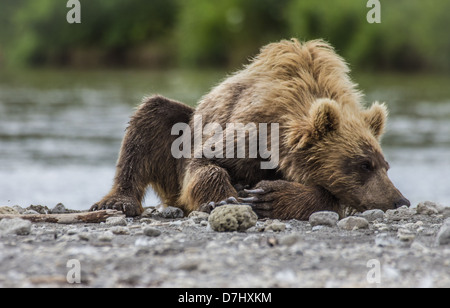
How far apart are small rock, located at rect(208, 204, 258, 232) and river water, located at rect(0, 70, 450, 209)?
2.58 m

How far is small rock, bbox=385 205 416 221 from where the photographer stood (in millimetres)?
6233

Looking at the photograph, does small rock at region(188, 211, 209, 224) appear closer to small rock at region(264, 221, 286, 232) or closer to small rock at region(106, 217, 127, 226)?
small rock at region(106, 217, 127, 226)

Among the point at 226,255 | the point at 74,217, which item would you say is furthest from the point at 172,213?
the point at 226,255

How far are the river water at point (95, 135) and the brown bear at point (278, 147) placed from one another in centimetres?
99

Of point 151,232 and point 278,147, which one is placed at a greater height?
point 278,147

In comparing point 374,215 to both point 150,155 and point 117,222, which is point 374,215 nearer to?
point 117,222

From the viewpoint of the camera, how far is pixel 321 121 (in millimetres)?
6199

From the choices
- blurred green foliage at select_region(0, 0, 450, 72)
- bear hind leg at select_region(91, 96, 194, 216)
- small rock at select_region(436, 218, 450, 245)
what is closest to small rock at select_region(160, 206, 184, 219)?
bear hind leg at select_region(91, 96, 194, 216)

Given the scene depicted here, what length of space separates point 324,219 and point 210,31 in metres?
44.2

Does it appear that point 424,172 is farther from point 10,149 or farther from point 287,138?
point 10,149
